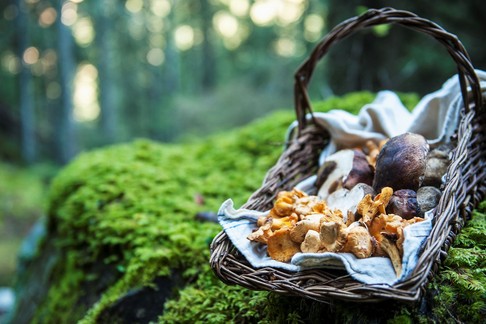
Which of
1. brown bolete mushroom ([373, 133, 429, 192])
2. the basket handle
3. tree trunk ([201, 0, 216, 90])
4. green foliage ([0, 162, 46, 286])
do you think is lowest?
green foliage ([0, 162, 46, 286])

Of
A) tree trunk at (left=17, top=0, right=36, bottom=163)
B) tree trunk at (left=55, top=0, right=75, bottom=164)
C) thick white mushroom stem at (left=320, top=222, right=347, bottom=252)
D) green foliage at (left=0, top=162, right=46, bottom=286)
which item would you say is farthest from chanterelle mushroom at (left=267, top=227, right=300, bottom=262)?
tree trunk at (left=17, top=0, right=36, bottom=163)

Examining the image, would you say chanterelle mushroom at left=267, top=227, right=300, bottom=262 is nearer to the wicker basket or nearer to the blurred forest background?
the wicker basket

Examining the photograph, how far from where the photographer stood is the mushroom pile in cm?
123

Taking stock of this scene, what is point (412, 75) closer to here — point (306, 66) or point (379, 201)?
point (306, 66)

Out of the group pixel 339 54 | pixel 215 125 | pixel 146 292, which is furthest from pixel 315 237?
pixel 215 125

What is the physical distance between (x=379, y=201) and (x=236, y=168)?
198 centimetres

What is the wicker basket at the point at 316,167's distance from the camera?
1.10 metres

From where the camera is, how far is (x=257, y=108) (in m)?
10.6

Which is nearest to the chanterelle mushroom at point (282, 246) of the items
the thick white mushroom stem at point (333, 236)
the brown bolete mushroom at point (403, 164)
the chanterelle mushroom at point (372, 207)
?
the thick white mushroom stem at point (333, 236)

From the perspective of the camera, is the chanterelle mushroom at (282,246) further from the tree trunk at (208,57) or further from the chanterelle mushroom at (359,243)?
the tree trunk at (208,57)

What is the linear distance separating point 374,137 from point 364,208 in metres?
0.79

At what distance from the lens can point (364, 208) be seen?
4.37 feet

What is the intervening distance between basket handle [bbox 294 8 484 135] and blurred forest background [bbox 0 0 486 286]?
1.13 m

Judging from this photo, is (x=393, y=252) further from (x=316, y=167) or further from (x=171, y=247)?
(x=171, y=247)
